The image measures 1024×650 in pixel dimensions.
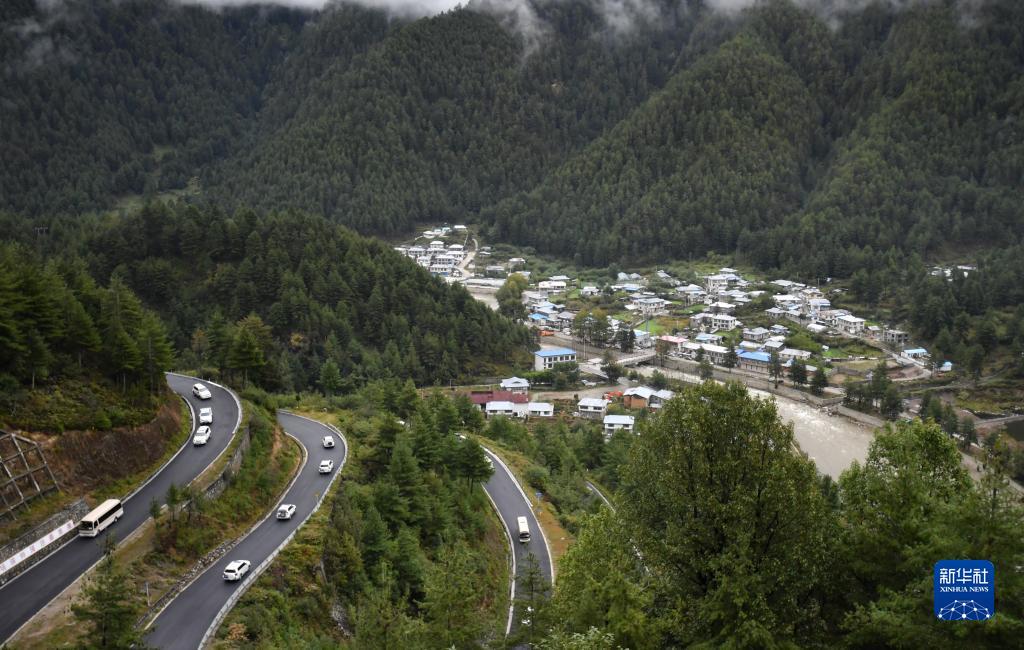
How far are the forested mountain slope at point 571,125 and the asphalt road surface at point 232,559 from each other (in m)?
88.8

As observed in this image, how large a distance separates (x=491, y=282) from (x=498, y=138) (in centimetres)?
6778

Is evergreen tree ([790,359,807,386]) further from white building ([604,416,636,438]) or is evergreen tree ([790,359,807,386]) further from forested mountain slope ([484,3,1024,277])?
forested mountain slope ([484,3,1024,277])

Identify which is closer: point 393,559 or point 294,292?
point 393,559

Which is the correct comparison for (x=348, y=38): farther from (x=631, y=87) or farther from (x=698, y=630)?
(x=698, y=630)

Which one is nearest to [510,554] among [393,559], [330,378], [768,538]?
[393,559]

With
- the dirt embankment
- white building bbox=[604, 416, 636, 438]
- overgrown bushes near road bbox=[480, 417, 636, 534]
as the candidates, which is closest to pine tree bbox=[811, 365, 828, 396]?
white building bbox=[604, 416, 636, 438]

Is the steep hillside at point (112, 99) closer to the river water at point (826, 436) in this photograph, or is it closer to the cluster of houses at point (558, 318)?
the cluster of houses at point (558, 318)

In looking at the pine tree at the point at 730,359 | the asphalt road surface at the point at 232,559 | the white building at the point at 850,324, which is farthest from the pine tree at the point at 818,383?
the asphalt road surface at the point at 232,559

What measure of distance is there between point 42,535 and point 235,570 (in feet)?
15.8

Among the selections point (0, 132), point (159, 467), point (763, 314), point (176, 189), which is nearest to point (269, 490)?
point (159, 467)

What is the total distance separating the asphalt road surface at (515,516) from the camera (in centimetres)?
2624

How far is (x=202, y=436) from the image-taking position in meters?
25.0

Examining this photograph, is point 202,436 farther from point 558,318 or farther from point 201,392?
point 558,318

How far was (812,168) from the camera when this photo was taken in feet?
Answer: 469
